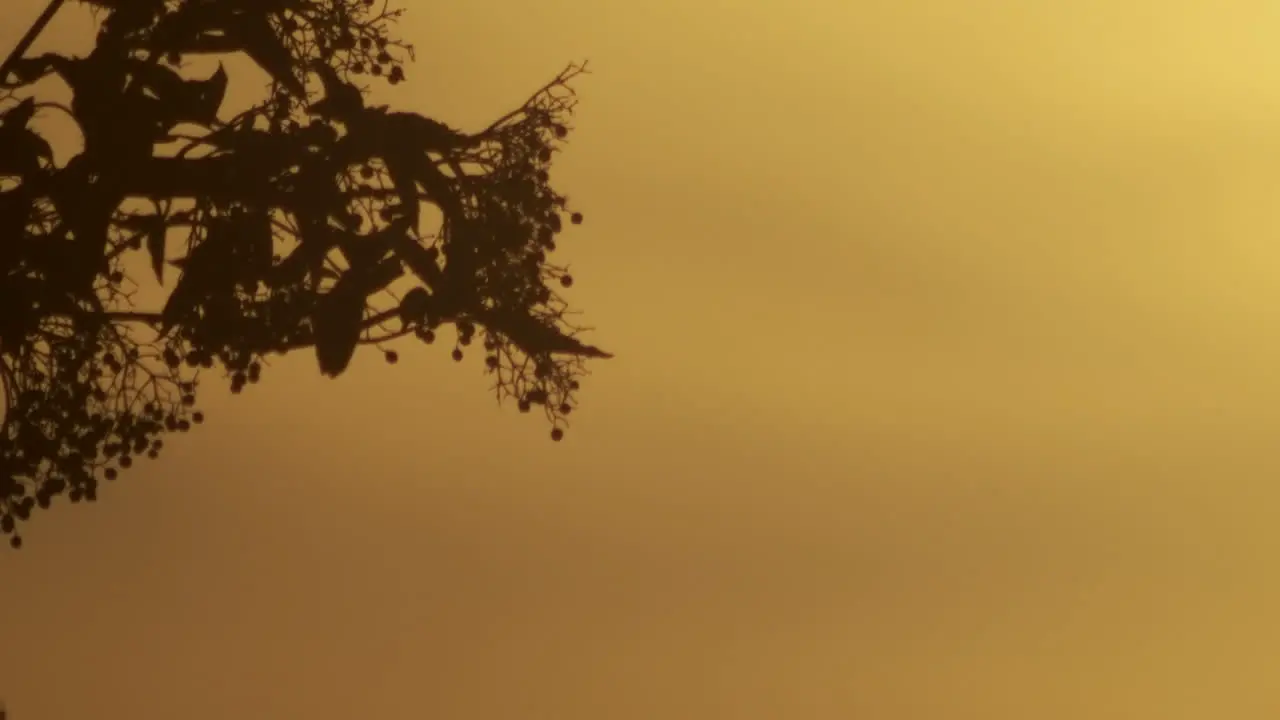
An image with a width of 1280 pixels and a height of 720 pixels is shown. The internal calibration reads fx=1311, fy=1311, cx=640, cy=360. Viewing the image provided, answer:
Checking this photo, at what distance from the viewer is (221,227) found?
1139 mm

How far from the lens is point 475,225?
4.01 ft

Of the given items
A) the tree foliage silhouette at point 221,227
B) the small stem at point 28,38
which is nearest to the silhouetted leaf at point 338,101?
the tree foliage silhouette at point 221,227

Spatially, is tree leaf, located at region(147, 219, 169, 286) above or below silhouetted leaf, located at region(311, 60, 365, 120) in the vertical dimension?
below

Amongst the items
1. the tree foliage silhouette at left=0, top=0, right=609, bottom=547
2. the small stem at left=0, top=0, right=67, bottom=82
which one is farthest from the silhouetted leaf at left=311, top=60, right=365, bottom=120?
the small stem at left=0, top=0, right=67, bottom=82

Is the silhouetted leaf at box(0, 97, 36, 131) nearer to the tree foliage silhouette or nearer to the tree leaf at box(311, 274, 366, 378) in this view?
the tree foliage silhouette

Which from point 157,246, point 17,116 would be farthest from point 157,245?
point 17,116

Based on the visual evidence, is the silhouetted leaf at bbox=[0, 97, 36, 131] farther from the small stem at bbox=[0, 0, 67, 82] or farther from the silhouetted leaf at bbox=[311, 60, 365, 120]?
the silhouetted leaf at bbox=[311, 60, 365, 120]

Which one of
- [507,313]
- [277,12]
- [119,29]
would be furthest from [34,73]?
[507,313]

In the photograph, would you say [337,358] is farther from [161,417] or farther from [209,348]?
[161,417]

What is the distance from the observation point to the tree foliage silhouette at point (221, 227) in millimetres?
1104

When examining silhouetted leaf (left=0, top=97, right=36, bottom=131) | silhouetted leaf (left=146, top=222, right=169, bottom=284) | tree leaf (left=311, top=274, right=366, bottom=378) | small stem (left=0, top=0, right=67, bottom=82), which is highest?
small stem (left=0, top=0, right=67, bottom=82)

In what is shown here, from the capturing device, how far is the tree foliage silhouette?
110cm

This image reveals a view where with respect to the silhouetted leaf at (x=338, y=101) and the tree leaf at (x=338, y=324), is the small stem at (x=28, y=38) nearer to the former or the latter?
the silhouetted leaf at (x=338, y=101)

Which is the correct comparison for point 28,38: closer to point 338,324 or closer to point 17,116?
point 17,116
